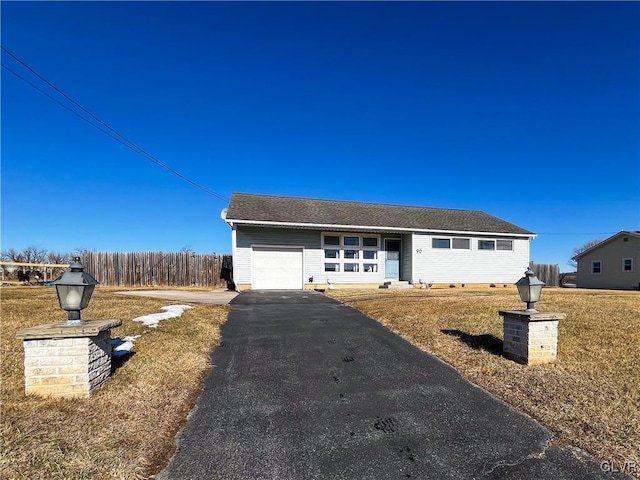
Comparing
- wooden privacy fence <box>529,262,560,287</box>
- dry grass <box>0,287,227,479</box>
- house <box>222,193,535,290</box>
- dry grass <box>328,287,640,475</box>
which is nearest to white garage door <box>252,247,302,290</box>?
house <box>222,193,535,290</box>

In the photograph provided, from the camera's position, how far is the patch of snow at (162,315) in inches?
279

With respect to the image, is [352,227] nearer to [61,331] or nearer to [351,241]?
[351,241]

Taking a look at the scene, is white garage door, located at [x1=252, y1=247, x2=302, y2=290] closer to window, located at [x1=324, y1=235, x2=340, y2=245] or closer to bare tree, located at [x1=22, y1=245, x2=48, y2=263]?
window, located at [x1=324, y1=235, x2=340, y2=245]

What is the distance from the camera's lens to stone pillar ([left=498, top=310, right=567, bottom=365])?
17.2ft

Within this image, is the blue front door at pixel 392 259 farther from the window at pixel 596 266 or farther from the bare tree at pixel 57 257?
the bare tree at pixel 57 257

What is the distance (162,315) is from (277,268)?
894 centimetres

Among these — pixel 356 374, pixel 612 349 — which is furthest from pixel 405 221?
pixel 356 374

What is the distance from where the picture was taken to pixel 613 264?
24.5 meters

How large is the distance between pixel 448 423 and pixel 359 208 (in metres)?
17.3

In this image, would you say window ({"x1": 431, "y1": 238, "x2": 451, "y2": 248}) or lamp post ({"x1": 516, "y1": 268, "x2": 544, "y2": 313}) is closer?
lamp post ({"x1": 516, "y1": 268, "x2": 544, "y2": 313})

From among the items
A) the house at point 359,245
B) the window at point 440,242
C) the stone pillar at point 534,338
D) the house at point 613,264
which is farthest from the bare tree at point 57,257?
the house at point 613,264

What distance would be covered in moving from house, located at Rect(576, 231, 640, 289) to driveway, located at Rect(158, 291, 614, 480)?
25.7 m

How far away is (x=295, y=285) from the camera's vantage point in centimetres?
1681

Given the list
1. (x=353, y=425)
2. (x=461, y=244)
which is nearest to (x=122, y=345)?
(x=353, y=425)
